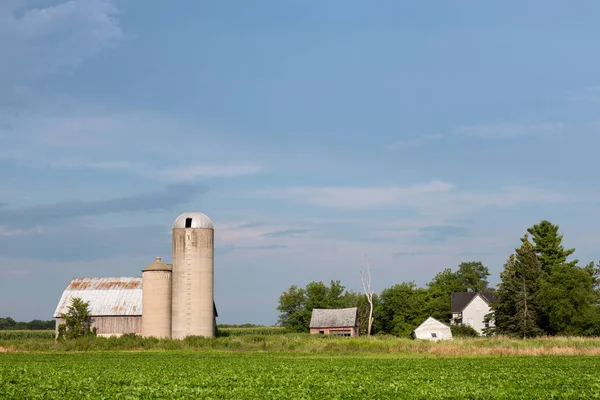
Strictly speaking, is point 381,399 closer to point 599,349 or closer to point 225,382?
point 225,382

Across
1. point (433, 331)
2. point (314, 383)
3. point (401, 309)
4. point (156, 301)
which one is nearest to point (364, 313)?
point (401, 309)

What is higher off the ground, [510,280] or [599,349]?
[510,280]

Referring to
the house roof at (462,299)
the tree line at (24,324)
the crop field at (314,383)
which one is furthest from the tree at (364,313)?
the tree line at (24,324)

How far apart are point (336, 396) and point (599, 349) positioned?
3117 cm

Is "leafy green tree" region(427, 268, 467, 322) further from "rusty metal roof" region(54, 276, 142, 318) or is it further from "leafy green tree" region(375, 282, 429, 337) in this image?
"rusty metal roof" region(54, 276, 142, 318)

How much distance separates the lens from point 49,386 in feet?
79.9

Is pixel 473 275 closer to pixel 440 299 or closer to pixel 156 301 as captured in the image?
pixel 440 299

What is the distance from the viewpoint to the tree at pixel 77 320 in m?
67.2

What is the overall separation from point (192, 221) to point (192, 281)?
17.0 ft

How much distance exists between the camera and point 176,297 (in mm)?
64125

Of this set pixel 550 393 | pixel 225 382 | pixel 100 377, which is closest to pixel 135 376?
pixel 100 377

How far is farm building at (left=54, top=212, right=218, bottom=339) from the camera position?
63.7 metres

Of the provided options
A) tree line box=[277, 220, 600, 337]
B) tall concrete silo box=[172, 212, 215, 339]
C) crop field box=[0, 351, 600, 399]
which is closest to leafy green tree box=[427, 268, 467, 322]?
tree line box=[277, 220, 600, 337]

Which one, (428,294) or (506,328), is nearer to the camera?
(506,328)
